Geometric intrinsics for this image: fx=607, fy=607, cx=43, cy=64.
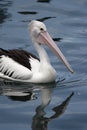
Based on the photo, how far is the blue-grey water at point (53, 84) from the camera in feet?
25.7

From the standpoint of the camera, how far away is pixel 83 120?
7.80m

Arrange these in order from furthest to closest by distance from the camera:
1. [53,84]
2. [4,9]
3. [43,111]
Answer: [4,9]
[53,84]
[43,111]

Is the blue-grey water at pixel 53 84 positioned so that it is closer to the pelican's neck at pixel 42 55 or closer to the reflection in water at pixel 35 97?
the reflection in water at pixel 35 97

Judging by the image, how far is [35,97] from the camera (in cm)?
884

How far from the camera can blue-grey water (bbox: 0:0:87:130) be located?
784 centimetres

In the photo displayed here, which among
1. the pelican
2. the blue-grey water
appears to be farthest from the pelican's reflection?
the pelican

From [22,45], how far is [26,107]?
3.16 m

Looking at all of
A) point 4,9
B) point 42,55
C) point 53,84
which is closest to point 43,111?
point 53,84

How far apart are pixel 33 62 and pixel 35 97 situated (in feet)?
3.07

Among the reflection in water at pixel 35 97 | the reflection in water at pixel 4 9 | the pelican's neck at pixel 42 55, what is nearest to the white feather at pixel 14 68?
the reflection in water at pixel 35 97

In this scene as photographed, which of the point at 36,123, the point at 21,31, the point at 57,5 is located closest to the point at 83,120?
the point at 36,123

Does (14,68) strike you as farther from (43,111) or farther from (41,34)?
(43,111)

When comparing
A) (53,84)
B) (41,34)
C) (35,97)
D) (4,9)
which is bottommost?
(4,9)

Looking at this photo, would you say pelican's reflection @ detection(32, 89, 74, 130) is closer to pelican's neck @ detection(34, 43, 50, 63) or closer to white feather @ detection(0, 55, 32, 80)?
white feather @ detection(0, 55, 32, 80)
